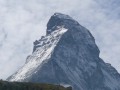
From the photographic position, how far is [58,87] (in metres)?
168

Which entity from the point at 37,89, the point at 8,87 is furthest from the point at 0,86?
the point at 37,89

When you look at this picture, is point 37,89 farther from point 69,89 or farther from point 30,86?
point 69,89

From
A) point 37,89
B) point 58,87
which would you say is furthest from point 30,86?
point 58,87

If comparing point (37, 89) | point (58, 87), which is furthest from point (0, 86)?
point (58, 87)

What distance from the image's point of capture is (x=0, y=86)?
6078 inches

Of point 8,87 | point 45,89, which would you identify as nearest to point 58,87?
point 45,89

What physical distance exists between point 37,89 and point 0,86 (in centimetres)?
1365

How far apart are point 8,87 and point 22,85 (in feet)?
16.9

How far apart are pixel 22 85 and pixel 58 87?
17000 millimetres

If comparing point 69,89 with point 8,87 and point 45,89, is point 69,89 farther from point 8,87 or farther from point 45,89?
point 8,87

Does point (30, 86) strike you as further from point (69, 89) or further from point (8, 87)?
point (69, 89)

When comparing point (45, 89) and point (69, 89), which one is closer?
point (45, 89)

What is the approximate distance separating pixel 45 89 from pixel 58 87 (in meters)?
8.09

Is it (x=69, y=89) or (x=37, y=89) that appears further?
(x=69, y=89)
